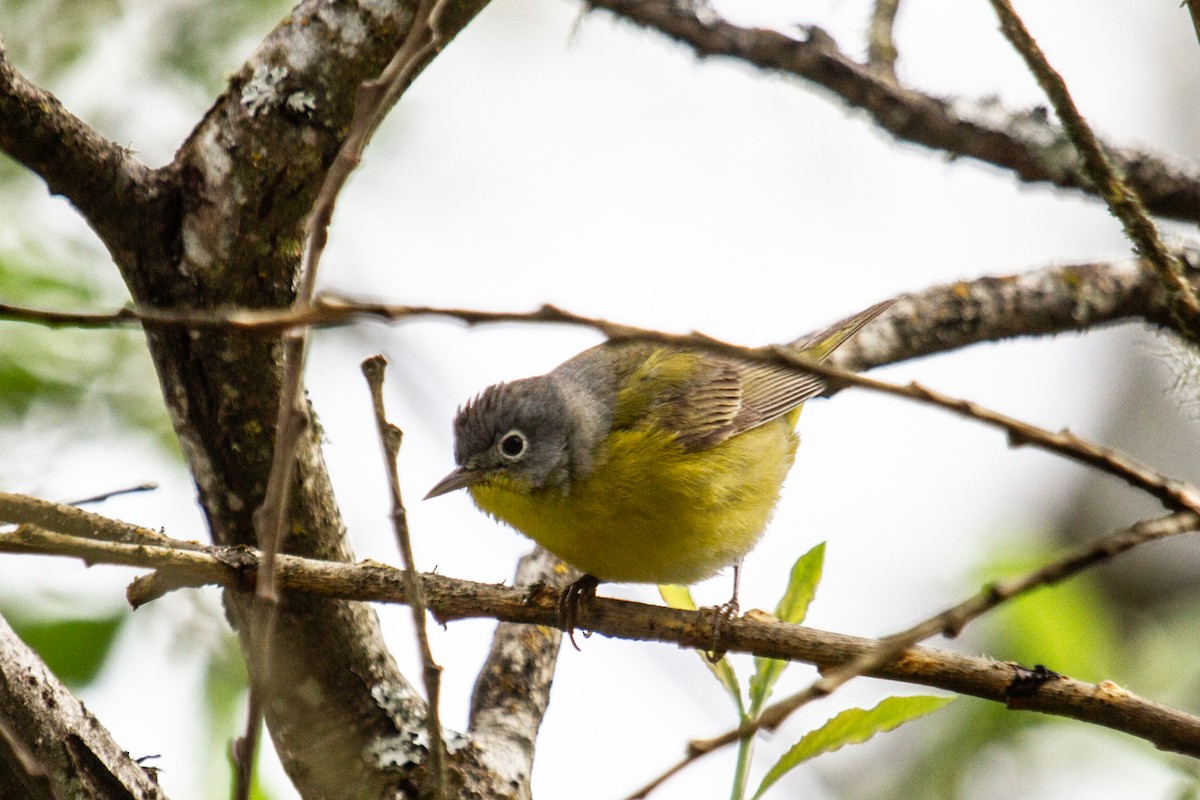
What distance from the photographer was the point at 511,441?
4.49 meters

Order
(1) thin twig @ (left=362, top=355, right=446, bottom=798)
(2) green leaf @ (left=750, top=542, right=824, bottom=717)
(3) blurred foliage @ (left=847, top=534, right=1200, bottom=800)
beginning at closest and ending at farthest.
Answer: (1) thin twig @ (left=362, top=355, right=446, bottom=798) < (2) green leaf @ (left=750, top=542, right=824, bottom=717) < (3) blurred foliage @ (left=847, top=534, right=1200, bottom=800)

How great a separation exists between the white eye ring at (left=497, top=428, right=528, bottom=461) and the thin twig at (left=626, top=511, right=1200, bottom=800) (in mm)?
2833

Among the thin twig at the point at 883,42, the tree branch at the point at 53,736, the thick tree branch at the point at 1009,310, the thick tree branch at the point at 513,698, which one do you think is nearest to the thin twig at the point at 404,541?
the tree branch at the point at 53,736

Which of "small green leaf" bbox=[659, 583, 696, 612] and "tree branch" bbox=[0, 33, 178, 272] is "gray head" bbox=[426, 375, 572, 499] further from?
"tree branch" bbox=[0, 33, 178, 272]

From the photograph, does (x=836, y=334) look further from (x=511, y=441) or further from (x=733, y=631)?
(x=733, y=631)

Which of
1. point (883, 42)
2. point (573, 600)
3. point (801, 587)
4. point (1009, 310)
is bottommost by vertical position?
point (801, 587)

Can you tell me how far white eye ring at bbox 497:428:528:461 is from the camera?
445cm

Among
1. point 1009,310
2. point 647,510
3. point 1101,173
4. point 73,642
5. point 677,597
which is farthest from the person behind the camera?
point 1009,310

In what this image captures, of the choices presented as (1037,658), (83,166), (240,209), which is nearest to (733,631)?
(240,209)

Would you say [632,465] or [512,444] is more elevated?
[512,444]

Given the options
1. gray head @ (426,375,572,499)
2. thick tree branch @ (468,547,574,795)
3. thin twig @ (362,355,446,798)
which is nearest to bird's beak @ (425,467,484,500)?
gray head @ (426,375,572,499)

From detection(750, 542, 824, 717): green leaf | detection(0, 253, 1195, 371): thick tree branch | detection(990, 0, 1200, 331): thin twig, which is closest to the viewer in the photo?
Answer: detection(990, 0, 1200, 331): thin twig

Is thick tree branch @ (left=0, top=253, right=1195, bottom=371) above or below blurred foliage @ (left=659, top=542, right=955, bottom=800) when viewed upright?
above

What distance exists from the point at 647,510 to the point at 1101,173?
240cm
